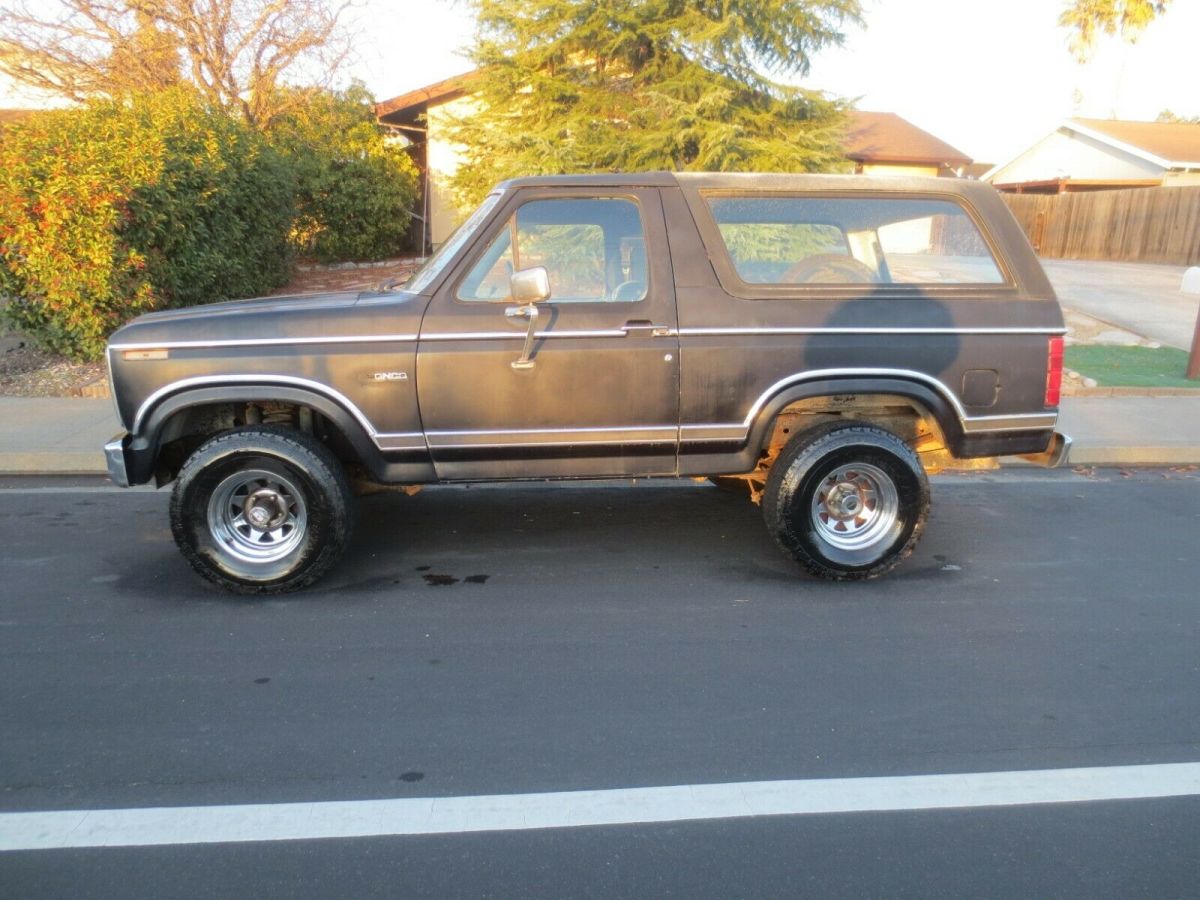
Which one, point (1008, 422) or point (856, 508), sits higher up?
point (1008, 422)

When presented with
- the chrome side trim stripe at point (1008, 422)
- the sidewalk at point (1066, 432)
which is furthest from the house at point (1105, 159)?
the chrome side trim stripe at point (1008, 422)

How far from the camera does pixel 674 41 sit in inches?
555

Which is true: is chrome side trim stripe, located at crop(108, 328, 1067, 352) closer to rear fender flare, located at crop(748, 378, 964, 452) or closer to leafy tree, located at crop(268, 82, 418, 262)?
rear fender flare, located at crop(748, 378, 964, 452)

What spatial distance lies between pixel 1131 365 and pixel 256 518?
34.8 ft

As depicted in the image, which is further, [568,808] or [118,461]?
[118,461]

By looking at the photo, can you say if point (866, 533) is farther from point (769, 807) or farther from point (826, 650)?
point (769, 807)

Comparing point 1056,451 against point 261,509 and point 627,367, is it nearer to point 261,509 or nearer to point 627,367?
point 627,367

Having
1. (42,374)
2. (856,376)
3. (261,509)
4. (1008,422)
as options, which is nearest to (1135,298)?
(1008,422)

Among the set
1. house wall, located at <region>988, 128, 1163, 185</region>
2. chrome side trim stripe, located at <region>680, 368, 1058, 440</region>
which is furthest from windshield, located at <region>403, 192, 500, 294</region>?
house wall, located at <region>988, 128, 1163, 185</region>

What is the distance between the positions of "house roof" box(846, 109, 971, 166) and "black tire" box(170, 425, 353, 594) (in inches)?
957

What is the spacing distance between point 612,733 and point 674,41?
12.7m

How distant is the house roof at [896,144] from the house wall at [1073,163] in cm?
523

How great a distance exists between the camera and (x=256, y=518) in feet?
16.3

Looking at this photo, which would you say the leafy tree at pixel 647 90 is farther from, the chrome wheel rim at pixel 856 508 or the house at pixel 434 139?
the chrome wheel rim at pixel 856 508
